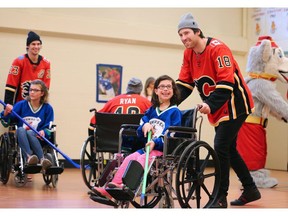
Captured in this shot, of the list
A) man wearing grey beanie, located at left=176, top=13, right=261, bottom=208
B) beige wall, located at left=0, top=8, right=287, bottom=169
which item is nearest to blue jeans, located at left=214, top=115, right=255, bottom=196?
man wearing grey beanie, located at left=176, top=13, right=261, bottom=208

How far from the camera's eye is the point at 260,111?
5.16 m

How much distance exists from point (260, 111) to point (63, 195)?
197 cm

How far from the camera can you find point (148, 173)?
126 inches

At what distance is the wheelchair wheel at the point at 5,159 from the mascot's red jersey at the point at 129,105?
977mm

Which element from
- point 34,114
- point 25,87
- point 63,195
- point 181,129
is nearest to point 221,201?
point 181,129

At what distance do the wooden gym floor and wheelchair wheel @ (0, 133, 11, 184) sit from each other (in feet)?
0.29

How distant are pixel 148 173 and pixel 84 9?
4.04m

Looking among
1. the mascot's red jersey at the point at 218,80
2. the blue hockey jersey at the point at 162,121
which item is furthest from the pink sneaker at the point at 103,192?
the mascot's red jersey at the point at 218,80

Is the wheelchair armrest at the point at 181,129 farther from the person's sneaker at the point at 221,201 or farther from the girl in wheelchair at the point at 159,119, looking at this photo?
the person's sneaker at the point at 221,201

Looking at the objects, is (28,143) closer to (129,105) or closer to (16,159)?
(16,159)

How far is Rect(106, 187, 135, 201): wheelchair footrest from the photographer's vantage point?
296cm

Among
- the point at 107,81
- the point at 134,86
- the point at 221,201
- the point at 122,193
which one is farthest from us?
the point at 107,81

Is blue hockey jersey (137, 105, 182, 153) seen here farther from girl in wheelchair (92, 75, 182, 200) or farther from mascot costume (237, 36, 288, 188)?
mascot costume (237, 36, 288, 188)

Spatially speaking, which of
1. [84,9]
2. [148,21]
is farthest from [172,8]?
[84,9]
